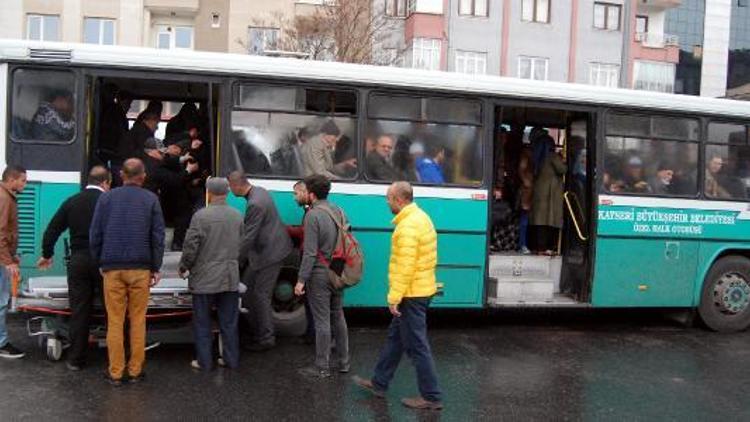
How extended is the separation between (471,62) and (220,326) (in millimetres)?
31501

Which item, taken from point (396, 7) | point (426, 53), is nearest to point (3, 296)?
point (426, 53)

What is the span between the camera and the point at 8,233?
6879 millimetres

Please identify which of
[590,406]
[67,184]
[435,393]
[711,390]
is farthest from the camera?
[67,184]

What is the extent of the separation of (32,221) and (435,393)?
4.34 m

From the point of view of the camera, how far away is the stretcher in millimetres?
6879

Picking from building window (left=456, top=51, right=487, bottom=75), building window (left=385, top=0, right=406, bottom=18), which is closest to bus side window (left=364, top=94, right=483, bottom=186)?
building window (left=456, top=51, right=487, bottom=75)

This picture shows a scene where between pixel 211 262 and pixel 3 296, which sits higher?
pixel 211 262

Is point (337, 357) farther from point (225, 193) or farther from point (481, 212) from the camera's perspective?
point (481, 212)

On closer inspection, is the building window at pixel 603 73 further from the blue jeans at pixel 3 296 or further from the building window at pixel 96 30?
the blue jeans at pixel 3 296

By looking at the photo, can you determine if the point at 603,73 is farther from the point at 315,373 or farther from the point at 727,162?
the point at 315,373

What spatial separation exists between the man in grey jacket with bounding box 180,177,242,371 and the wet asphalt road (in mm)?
468

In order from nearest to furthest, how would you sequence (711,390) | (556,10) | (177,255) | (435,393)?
(435,393) → (711,390) → (177,255) → (556,10)

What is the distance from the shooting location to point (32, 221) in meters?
7.47

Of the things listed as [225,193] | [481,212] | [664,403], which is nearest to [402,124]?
[481,212]
